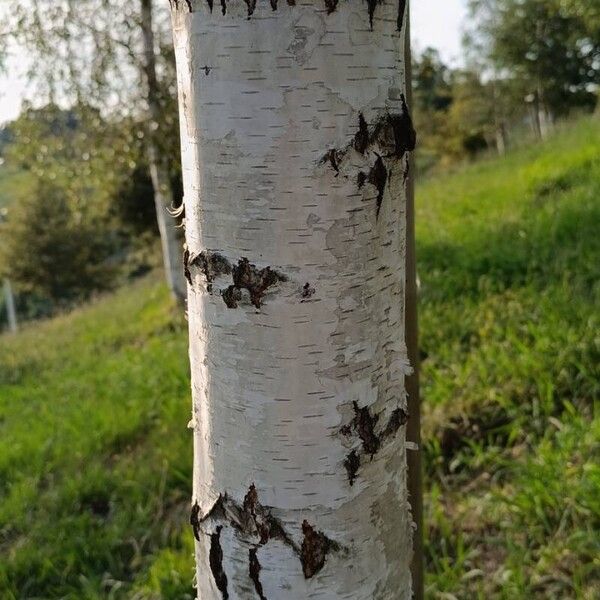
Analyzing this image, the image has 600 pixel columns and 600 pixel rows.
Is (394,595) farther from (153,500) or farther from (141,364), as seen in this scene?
(141,364)

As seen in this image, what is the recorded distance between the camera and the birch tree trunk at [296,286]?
74cm

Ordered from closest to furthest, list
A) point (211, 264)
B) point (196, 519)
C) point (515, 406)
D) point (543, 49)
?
→ point (211, 264) → point (196, 519) → point (515, 406) → point (543, 49)

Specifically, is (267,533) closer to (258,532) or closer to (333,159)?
(258,532)

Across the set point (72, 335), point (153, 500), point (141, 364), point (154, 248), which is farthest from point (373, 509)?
point (154, 248)

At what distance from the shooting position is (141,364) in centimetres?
512

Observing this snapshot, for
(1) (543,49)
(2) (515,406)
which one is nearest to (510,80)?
(1) (543,49)

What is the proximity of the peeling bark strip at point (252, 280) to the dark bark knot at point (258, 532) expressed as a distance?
0.26 meters

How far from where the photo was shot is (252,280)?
79 cm

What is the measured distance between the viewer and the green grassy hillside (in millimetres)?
2145

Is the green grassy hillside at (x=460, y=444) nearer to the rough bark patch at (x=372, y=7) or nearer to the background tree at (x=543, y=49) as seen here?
the rough bark patch at (x=372, y=7)

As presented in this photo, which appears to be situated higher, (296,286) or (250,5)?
(250,5)

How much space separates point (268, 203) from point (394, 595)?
0.62m

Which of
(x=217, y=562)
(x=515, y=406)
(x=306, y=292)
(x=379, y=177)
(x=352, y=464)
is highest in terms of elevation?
(x=379, y=177)

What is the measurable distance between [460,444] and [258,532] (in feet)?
6.73
